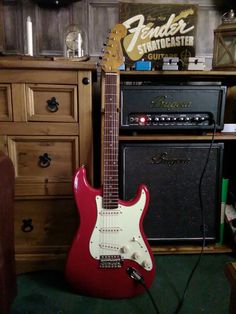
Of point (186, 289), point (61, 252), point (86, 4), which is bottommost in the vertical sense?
point (186, 289)

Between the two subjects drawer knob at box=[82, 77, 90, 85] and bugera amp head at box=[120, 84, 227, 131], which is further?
bugera amp head at box=[120, 84, 227, 131]

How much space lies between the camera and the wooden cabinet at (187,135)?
1.15 m

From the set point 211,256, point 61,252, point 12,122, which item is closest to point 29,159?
point 12,122

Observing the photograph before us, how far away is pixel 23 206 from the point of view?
1098 millimetres

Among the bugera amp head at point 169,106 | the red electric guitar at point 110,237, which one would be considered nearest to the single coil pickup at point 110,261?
the red electric guitar at point 110,237

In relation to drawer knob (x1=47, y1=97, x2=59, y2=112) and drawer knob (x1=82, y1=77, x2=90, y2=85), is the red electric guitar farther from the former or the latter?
drawer knob (x1=47, y1=97, x2=59, y2=112)

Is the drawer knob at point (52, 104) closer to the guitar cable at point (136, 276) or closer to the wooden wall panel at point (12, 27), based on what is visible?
the wooden wall panel at point (12, 27)

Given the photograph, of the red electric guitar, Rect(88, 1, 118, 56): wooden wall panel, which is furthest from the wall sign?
the red electric guitar

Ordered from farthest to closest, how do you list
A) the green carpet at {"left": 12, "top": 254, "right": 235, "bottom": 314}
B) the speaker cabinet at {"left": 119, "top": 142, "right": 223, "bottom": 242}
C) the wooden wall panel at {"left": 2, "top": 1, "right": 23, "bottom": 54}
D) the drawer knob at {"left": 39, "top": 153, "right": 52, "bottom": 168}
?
the wooden wall panel at {"left": 2, "top": 1, "right": 23, "bottom": 54} < the speaker cabinet at {"left": 119, "top": 142, "right": 223, "bottom": 242} < the drawer knob at {"left": 39, "top": 153, "right": 52, "bottom": 168} < the green carpet at {"left": 12, "top": 254, "right": 235, "bottom": 314}

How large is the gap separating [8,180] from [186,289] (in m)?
0.80

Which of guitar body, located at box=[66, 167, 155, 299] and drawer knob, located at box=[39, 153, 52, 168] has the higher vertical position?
drawer knob, located at box=[39, 153, 52, 168]

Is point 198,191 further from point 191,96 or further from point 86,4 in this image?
point 86,4

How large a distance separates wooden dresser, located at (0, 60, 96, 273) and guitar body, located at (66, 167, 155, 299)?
0.14 meters

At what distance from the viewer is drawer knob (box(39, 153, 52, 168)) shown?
1.06m
